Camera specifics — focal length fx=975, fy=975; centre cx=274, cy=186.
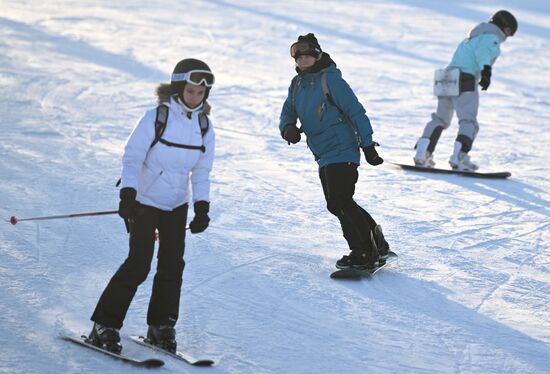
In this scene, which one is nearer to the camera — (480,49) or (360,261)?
(360,261)

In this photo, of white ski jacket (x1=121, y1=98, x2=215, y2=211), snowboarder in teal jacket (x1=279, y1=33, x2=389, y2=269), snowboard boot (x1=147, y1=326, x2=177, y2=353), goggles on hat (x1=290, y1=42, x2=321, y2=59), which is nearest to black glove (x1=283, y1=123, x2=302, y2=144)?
snowboarder in teal jacket (x1=279, y1=33, x2=389, y2=269)

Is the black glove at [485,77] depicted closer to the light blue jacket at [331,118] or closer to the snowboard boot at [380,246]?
the snowboard boot at [380,246]

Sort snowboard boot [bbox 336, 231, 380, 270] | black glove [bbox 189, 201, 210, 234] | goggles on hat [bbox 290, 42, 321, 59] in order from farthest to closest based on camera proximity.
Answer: snowboard boot [bbox 336, 231, 380, 270]
goggles on hat [bbox 290, 42, 321, 59]
black glove [bbox 189, 201, 210, 234]

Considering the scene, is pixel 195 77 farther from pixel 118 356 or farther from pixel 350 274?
pixel 350 274

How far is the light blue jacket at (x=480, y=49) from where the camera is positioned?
29.3 feet

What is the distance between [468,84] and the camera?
9133mm

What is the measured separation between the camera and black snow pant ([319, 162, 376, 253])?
19.2 ft

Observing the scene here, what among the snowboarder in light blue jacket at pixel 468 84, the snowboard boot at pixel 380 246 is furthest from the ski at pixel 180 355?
the snowboarder in light blue jacket at pixel 468 84

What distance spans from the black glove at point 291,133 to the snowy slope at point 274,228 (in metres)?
0.82

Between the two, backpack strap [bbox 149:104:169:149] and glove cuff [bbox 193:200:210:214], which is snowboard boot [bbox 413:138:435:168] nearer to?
glove cuff [bbox 193:200:210:214]

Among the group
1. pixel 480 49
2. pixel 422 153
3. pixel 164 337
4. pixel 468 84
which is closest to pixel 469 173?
pixel 422 153

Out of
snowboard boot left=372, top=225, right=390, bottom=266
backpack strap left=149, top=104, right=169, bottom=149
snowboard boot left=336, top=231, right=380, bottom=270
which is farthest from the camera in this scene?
snowboard boot left=372, top=225, right=390, bottom=266

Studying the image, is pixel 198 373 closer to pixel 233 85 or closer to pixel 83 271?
pixel 83 271

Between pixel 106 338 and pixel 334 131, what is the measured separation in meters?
2.07
